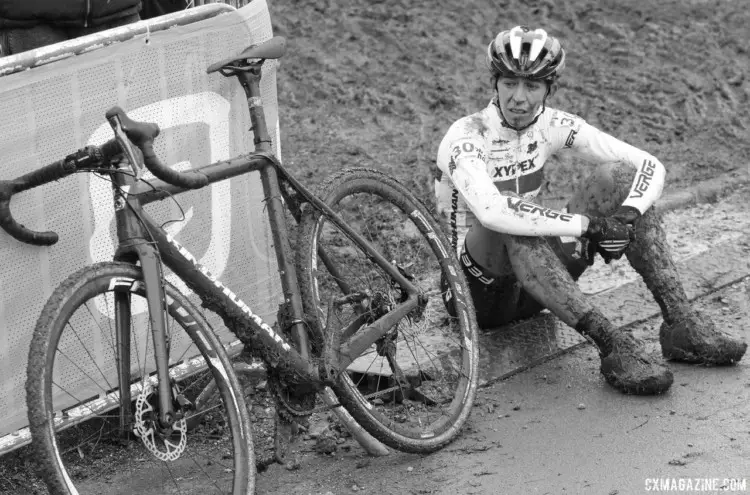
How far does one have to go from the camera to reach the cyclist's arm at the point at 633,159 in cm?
498

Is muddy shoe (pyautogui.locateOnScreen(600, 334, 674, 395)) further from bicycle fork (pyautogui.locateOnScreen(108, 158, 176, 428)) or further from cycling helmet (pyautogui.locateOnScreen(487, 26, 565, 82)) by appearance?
bicycle fork (pyautogui.locateOnScreen(108, 158, 176, 428))

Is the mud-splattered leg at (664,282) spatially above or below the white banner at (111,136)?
below

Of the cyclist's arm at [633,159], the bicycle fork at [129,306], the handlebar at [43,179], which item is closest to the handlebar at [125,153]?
the handlebar at [43,179]

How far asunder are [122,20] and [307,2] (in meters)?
4.59

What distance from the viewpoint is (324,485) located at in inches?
164

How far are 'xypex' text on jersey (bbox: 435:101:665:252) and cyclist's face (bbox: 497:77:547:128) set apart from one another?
2.7 inches

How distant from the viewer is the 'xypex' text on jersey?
15.6ft

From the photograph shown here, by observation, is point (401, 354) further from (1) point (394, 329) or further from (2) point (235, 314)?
(2) point (235, 314)

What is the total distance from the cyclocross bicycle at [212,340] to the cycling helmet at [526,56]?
82cm

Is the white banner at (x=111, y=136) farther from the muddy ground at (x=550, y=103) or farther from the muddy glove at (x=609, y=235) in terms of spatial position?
the muddy glove at (x=609, y=235)

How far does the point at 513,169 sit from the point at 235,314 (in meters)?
1.88

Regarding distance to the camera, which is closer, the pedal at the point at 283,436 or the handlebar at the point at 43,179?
the handlebar at the point at 43,179

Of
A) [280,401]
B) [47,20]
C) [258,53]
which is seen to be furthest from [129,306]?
[47,20]

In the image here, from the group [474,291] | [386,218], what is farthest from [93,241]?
[386,218]
